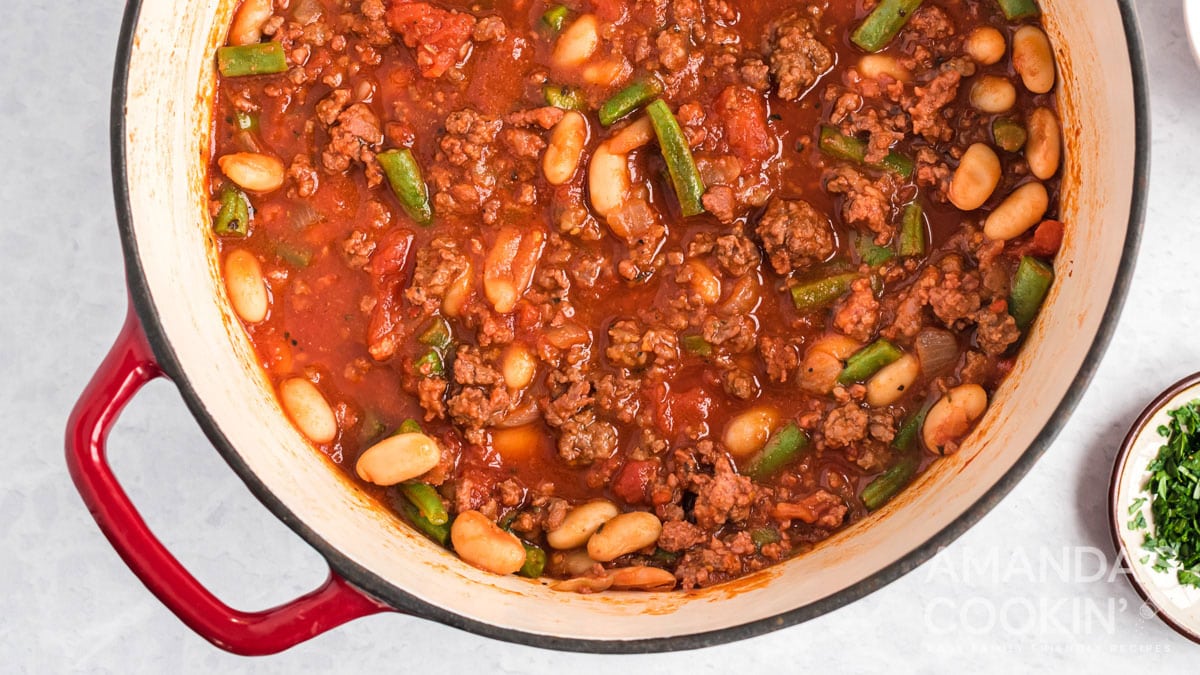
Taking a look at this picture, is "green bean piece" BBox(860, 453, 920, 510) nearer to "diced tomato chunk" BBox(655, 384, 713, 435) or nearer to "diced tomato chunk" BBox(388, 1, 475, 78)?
"diced tomato chunk" BBox(655, 384, 713, 435)

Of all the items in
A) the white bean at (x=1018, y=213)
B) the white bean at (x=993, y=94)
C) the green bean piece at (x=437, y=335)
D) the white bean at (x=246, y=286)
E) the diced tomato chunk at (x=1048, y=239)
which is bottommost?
the green bean piece at (x=437, y=335)

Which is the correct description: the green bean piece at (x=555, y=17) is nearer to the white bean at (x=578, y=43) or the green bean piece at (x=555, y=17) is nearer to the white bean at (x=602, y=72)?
the white bean at (x=578, y=43)

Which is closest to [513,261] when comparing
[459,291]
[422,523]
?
[459,291]

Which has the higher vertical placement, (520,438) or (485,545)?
(520,438)

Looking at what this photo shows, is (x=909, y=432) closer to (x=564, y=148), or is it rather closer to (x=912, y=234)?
(x=912, y=234)

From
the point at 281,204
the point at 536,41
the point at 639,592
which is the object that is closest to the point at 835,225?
the point at 536,41

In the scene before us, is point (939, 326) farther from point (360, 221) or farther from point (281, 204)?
point (281, 204)

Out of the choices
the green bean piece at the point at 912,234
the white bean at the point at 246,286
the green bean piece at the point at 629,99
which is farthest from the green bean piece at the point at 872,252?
the white bean at the point at 246,286
